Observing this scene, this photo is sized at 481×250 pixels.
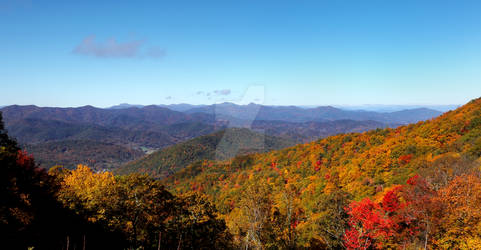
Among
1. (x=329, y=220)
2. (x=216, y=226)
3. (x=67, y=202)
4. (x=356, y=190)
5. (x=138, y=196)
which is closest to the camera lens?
(x=67, y=202)

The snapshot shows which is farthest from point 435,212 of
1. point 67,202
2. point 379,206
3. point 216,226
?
point 67,202

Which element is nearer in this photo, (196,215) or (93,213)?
(93,213)

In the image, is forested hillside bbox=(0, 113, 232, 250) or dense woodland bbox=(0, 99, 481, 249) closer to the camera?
forested hillside bbox=(0, 113, 232, 250)

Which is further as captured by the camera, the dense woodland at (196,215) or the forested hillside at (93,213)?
the dense woodland at (196,215)

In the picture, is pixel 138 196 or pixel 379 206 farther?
pixel 379 206

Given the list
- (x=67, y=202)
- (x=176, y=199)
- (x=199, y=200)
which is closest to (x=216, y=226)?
(x=199, y=200)

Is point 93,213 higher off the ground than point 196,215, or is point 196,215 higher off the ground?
point 93,213

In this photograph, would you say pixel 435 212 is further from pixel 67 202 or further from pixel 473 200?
pixel 67 202

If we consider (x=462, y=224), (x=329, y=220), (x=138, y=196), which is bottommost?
(x=329, y=220)

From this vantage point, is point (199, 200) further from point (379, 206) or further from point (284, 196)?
point (379, 206)

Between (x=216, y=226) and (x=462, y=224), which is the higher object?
(x=462, y=224)

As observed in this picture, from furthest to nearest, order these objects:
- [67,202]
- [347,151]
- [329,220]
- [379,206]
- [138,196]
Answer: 1. [347,151]
2. [379,206]
3. [329,220]
4. [138,196]
5. [67,202]
